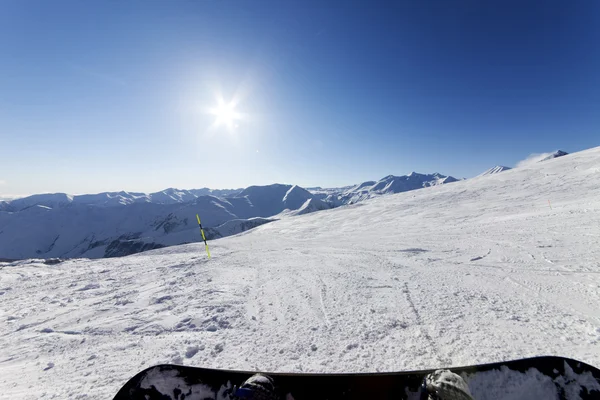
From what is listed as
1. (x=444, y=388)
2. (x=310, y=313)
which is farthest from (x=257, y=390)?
(x=310, y=313)

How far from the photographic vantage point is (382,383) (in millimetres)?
2975

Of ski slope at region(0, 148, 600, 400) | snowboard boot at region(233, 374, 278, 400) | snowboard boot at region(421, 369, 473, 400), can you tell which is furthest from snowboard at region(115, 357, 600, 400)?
ski slope at region(0, 148, 600, 400)

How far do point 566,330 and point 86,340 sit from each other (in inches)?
374

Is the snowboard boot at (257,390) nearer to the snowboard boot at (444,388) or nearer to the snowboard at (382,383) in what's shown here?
the snowboard at (382,383)

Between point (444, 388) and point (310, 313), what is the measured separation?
12.7 ft

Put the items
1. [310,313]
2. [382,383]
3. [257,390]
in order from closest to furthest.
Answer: [257,390]
[382,383]
[310,313]

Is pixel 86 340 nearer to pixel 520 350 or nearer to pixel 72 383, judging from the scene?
pixel 72 383

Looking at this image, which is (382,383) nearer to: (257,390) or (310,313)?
(257,390)

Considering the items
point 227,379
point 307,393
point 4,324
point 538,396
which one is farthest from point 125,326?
point 538,396

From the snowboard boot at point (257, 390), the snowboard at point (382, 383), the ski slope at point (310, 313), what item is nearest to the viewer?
the snowboard boot at point (257, 390)

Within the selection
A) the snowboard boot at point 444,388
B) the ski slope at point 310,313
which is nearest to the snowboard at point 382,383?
the snowboard boot at point 444,388

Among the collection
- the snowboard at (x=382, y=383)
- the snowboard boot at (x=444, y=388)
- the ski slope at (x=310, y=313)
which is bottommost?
the ski slope at (x=310, y=313)

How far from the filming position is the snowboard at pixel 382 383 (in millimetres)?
2750

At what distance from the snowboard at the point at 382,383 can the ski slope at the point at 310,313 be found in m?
1.08
